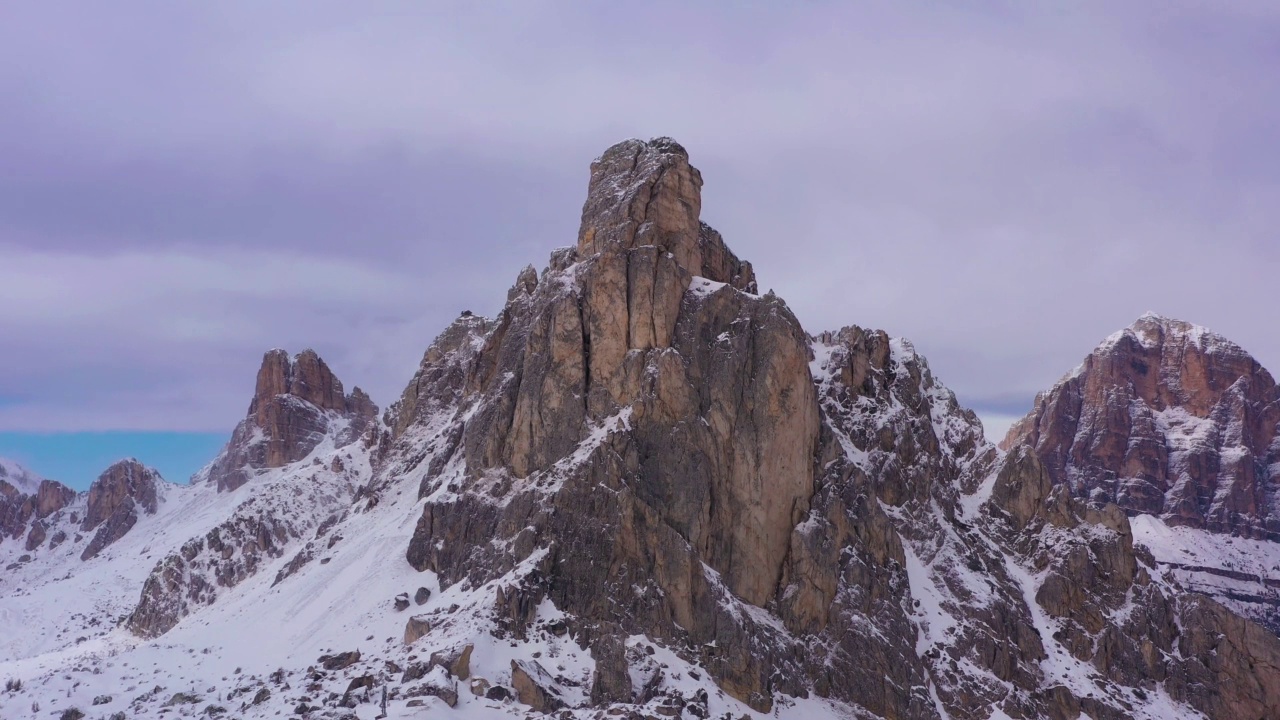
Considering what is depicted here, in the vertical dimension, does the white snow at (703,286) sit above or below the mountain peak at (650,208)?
below

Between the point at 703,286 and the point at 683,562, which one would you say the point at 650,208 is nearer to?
the point at 703,286

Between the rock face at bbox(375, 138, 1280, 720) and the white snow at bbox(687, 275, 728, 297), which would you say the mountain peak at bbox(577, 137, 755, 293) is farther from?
the white snow at bbox(687, 275, 728, 297)

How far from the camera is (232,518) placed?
162 m

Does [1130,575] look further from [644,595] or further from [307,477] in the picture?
[307,477]

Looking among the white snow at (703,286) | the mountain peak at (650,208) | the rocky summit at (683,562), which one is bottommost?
the rocky summit at (683,562)

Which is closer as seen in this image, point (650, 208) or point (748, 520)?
point (748, 520)

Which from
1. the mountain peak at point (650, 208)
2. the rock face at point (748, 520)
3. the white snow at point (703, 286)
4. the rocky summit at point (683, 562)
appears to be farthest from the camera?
the mountain peak at point (650, 208)

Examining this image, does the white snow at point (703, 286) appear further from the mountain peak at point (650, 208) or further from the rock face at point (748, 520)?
the mountain peak at point (650, 208)

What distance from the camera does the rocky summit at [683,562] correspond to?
9838cm

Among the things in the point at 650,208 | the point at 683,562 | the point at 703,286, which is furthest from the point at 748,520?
the point at 650,208

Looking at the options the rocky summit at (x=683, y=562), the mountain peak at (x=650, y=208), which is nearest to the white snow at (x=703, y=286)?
the rocky summit at (x=683, y=562)

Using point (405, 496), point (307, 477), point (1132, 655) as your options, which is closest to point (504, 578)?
point (405, 496)

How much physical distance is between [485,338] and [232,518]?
51.0 m

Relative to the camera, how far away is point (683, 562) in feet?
343
